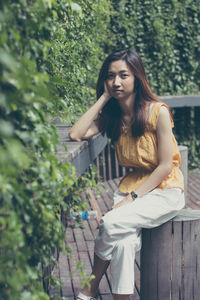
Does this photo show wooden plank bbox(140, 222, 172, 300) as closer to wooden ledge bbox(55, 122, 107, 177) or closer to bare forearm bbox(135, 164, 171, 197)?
bare forearm bbox(135, 164, 171, 197)

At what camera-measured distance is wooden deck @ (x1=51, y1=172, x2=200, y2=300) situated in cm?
342

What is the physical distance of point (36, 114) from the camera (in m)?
1.52

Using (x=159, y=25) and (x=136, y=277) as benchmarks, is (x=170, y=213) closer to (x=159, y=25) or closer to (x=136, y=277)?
(x=136, y=277)

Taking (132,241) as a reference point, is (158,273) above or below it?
below

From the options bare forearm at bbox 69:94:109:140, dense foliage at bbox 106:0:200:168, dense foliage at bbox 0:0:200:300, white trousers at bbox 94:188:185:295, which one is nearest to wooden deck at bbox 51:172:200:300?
white trousers at bbox 94:188:185:295

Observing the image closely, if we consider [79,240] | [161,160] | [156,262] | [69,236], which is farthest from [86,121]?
[69,236]

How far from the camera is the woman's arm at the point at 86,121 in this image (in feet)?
10.9

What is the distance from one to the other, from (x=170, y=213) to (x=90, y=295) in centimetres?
74

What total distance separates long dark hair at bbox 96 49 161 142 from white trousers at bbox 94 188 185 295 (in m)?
0.57

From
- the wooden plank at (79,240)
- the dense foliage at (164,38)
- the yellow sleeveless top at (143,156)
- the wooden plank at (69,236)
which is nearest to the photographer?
the yellow sleeveless top at (143,156)

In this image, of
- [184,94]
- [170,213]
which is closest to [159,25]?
[184,94]

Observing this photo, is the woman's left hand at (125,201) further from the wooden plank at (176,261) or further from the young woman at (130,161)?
the wooden plank at (176,261)

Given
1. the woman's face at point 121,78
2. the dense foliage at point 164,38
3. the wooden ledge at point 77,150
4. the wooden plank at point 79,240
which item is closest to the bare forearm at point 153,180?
the wooden ledge at point 77,150

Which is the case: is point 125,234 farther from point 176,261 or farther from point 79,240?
point 79,240
